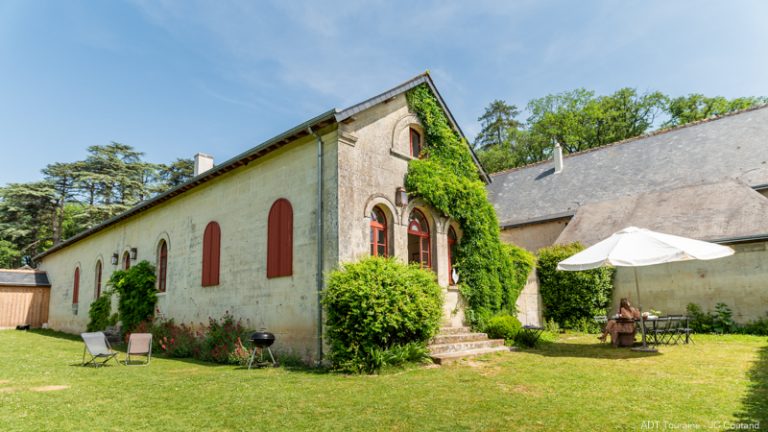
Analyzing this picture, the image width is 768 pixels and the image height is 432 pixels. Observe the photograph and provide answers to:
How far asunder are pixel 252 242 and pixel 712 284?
12.8 metres

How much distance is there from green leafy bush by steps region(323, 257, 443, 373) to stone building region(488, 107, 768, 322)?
9.35 m

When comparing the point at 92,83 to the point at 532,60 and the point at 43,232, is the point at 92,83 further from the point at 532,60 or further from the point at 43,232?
the point at 43,232

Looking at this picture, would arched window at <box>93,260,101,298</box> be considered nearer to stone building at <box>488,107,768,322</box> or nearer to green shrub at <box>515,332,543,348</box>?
green shrub at <box>515,332,543,348</box>

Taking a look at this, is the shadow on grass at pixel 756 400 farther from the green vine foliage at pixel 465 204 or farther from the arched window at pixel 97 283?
the arched window at pixel 97 283

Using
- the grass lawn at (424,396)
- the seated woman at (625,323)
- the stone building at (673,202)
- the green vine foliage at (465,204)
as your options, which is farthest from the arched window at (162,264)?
the stone building at (673,202)

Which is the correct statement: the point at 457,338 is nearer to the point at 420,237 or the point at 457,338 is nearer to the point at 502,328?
the point at 502,328

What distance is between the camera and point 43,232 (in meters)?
40.3

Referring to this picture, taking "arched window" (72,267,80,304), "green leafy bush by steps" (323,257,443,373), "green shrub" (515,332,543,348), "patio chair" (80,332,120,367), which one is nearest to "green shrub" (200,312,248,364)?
"patio chair" (80,332,120,367)

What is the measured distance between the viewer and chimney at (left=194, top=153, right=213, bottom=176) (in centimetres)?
1720

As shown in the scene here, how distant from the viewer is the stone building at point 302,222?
957 centimetres

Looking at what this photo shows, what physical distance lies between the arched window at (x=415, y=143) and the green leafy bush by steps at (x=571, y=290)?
21.1 ft

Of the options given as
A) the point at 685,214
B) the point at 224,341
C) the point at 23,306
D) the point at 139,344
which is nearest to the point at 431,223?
the point at 224,341

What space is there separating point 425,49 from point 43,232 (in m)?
42.8

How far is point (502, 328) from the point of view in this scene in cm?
1130
